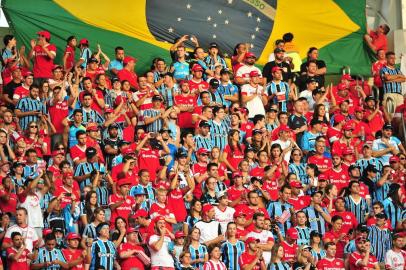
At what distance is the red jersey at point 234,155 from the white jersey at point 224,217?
1602 millimetres

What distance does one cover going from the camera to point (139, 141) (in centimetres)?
2042

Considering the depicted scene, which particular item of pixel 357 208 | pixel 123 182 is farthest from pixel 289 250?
→ pixel 123 182

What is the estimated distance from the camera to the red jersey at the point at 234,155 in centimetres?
2094

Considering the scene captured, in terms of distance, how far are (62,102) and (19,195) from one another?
247 cm

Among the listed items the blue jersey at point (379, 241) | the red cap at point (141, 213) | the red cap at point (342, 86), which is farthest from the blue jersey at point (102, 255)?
the red cap at point (342, 86)

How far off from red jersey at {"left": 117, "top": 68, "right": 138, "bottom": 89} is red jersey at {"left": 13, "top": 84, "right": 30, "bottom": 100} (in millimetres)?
1953

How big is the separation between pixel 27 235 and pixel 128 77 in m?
5.06

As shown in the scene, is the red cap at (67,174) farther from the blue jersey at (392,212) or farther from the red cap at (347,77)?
the red cap at (347,77)

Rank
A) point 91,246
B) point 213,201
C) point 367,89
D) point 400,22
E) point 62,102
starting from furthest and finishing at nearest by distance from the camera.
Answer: point 400,22 < point 367,89 < point 62,102 < point 213,201 < point 91,246

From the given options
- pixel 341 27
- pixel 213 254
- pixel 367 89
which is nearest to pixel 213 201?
pixel 213 254

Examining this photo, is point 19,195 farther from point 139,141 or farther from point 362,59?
point 362,59

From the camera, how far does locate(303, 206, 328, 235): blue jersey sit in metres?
19.9

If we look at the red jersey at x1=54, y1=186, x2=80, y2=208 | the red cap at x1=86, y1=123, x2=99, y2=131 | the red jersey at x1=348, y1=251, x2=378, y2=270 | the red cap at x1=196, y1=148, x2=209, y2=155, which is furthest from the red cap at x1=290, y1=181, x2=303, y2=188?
the red jersey at x1=54, y1=186, x2=80, y2=208

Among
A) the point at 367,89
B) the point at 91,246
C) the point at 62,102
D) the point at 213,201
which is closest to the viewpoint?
the point at 91,246
